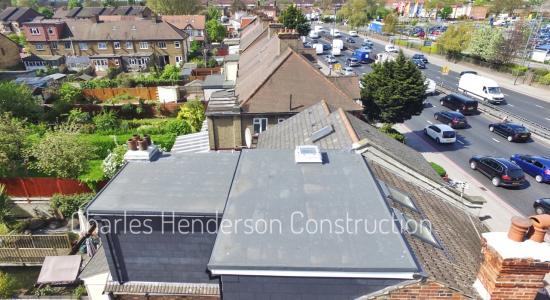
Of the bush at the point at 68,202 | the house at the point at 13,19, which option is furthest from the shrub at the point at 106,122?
the house at the point at 13,19

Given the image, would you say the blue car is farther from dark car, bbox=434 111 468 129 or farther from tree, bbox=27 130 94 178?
tree, bbox=27 130 94 178

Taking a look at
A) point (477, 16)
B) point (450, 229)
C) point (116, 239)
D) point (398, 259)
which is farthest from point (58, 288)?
point (477, 16)

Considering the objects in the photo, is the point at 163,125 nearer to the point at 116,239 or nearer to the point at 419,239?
the point at 116,239

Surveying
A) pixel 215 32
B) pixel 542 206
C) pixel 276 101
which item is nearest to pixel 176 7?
pixel 215 32

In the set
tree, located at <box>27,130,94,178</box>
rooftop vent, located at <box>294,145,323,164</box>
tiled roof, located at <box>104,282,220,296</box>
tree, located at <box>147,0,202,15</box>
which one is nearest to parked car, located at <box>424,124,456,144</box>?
rooftop vent, located at <box>294,145,323,164</box>

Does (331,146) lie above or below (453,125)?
above

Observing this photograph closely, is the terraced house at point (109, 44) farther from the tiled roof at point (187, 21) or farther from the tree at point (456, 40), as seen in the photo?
the tree at point (456, 40)
